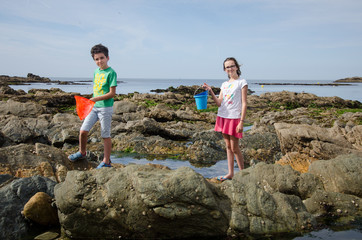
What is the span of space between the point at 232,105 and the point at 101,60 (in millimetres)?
2624

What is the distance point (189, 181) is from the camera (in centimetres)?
375

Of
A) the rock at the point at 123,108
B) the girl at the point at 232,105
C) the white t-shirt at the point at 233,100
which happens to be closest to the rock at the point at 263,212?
the girl at the point at 232,105

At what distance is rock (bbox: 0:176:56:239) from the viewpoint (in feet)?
12.4

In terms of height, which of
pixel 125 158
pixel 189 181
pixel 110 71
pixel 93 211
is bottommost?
pixel 125 158

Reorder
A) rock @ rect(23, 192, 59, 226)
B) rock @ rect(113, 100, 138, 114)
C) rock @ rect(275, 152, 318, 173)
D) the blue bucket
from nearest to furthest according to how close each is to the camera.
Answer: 1. rock @ rect(23, 192, 59, 226)
2. the blue bucket
3. rock @ rect(275, 152, 318, 173)
4. rock @ rect(113, 100, 138, 114)

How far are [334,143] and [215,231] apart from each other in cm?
543

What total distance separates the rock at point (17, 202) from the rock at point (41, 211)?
0.12 meters

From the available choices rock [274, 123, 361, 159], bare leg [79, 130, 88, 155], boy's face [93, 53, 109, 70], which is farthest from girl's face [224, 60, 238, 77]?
rock [274, 123, 361, 159]

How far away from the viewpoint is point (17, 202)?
405 cm

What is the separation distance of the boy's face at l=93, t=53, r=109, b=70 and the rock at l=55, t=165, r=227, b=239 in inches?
101

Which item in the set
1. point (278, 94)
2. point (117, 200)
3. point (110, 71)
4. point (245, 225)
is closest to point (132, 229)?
point (117, 200)

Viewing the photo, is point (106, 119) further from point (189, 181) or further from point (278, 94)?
point (278, 94)

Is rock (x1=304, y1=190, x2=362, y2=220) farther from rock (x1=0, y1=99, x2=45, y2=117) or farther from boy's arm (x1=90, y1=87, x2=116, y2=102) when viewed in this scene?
rock (x1=0, y1=99, x2=45, y2=117)

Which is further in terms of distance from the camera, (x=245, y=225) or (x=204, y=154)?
(x=204, y=154)
